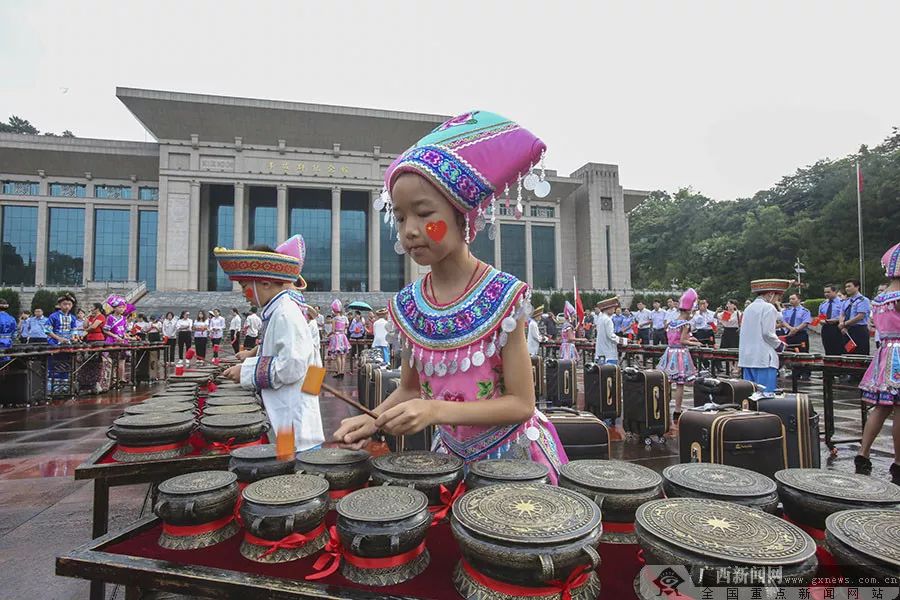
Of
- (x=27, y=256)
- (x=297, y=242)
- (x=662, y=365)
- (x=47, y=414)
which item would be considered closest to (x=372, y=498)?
(x=297, y=242)

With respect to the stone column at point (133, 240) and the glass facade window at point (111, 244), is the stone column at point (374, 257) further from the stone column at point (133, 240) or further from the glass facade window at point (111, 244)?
the glass facade window at point (111, 244)

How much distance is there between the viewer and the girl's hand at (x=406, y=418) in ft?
3.84

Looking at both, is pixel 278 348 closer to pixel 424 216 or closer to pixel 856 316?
pixel 424 216

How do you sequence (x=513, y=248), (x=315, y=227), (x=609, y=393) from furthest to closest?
(x=513, y=248) < (x=315, y=227) < (x=609, y=393)

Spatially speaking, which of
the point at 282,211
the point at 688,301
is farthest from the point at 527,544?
the point at 282,211

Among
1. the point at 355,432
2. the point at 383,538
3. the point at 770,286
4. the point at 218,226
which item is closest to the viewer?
the point at 383,538

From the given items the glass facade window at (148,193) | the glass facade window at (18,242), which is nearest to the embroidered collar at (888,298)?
the glass facade window at (148,193)

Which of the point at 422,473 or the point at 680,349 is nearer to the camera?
the point at 422,473

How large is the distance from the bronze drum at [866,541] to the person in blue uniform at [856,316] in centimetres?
980

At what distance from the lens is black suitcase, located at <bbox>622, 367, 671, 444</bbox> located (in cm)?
562

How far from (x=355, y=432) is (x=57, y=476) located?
196 inches

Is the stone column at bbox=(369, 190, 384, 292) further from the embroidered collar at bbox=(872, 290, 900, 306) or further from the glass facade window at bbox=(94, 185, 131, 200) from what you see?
the embroidered collar at bbox=(872, 290, 900, 306)

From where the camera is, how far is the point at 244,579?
978mm

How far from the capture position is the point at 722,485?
43.7 inches
